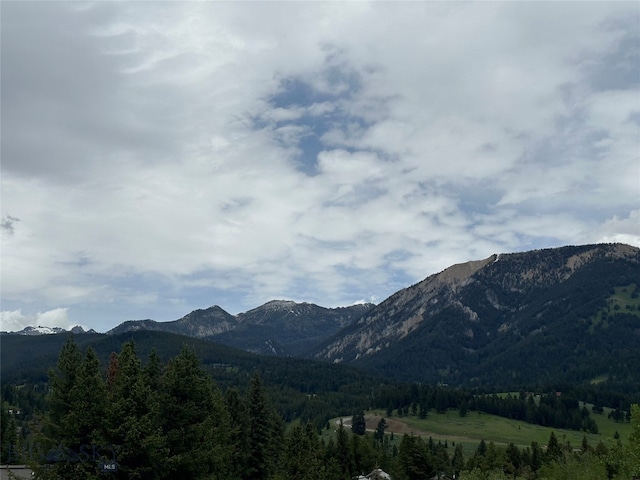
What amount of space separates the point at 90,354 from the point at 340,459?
75.0 m

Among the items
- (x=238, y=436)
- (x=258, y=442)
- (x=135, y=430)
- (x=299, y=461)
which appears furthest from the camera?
(x=258, y=442)

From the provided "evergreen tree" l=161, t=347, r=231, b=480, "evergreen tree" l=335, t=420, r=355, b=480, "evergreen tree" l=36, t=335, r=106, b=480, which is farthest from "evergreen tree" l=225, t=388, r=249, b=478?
"evergreen tree" l=335, t=420, r=355, b=480

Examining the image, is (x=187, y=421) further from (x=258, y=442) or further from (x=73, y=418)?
(x=258, y=442)

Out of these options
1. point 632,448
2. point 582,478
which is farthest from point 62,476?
point 582,478

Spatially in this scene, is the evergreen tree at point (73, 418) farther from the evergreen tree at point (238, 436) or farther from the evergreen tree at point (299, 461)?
the evergreen tree at point (299, 461)

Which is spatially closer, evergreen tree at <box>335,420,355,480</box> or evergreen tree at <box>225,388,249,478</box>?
evergreen tree at <box>225,388,249,478</box>

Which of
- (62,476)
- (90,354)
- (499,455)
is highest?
(90,354)

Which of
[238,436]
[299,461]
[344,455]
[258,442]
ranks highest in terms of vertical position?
[238,436]

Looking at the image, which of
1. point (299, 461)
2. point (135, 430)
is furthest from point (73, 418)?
point (299, 461)

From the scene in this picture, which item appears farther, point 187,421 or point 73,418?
point 187,421

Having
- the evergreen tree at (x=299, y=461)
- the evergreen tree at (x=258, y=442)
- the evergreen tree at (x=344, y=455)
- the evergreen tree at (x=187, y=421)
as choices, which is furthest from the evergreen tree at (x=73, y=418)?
the evergreen tree at (x=344, y=455)

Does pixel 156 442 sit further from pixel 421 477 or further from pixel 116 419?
pixel 421 477

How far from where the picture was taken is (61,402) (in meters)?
44.4

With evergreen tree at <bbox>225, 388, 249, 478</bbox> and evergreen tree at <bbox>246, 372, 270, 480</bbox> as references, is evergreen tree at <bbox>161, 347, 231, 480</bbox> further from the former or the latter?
evergreen tree at <bbox>246, 372, 270, 480</bbox>
